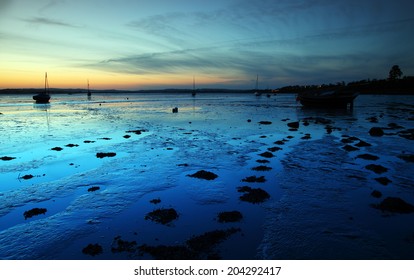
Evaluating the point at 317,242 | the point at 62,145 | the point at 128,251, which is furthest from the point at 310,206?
the point at 62,145

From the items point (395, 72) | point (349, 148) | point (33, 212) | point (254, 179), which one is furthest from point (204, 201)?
point (395, 72)

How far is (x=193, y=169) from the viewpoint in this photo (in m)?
13.7

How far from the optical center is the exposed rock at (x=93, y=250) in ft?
21.1

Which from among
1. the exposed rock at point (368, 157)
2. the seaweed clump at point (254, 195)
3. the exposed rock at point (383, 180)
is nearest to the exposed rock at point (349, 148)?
the exposed rock at point (368, 157)

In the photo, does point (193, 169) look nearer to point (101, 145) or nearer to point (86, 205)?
point (86, 205)

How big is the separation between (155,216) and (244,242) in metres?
3.02

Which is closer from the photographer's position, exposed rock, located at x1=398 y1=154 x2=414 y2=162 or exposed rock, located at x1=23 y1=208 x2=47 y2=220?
exposed rock, located at x1=23 y1=208 x2=47 y2=220

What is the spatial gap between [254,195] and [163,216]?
3.53 m

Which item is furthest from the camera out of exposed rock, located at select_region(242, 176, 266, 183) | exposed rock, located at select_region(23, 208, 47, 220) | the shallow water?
exposed rock, located at select_region(242, 176, 266, 183)

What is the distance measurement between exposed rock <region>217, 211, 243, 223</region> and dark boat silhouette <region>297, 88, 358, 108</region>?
51.1m

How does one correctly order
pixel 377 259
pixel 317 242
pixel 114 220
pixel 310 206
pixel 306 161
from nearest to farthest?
pixel 377 259 → pixel 317 242 → pixel 114 220 → pixel 310 206 → pixel 306 161

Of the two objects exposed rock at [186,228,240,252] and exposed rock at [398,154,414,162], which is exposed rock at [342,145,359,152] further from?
exposed rock at [186,228,240,252]

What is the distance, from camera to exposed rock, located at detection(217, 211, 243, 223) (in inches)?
317

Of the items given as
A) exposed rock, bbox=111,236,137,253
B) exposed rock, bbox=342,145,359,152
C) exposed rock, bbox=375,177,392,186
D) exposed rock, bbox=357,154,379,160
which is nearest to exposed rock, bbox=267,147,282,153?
exposed rock, bbox=342,145,359,152
